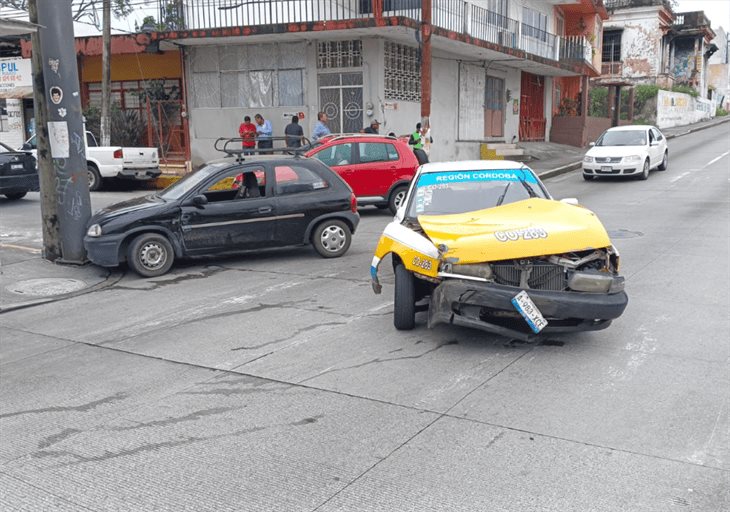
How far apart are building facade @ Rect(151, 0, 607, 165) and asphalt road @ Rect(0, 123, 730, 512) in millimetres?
13744

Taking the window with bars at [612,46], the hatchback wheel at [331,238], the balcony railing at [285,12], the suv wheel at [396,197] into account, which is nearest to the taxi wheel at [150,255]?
the hatchback wheel at [331,238]

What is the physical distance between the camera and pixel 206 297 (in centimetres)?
885

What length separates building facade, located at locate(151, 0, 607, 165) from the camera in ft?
70.0

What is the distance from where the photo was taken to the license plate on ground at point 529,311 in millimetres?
5863

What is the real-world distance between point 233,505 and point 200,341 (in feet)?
10.9

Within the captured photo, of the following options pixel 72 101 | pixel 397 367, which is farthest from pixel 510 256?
pixel 72 101

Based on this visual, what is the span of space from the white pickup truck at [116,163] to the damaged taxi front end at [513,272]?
578 inches

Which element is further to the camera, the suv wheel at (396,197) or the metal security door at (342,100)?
the metal security door at (342,100)

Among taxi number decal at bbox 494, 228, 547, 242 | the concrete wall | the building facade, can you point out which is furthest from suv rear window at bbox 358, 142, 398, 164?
the concrete wall

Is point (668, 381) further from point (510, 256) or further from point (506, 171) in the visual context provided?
point (506, 171)

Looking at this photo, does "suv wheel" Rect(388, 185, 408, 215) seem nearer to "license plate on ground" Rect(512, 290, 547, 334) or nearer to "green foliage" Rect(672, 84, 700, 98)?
"license plate on ground" Rect(512, 290, 547, 334)

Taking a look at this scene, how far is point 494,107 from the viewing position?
31.2 m

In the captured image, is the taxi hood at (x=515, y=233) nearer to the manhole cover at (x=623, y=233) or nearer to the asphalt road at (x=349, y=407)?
the asphalt road at (x=349, y=407)

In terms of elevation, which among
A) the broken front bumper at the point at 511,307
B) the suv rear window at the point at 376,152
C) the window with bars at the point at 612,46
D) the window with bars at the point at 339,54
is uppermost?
the window with bars at the point at 612,46
